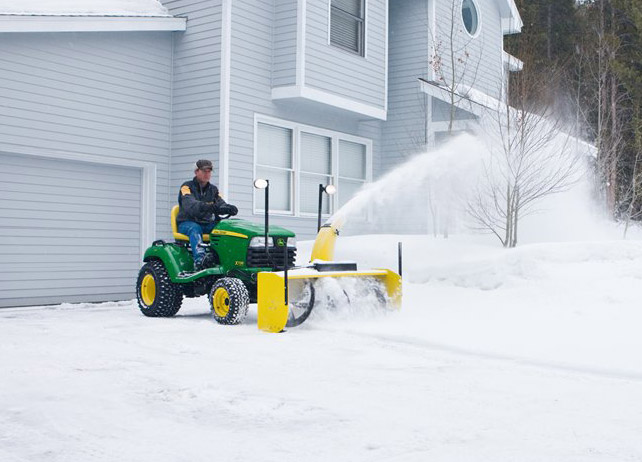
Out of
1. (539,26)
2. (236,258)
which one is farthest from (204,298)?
(539,26)

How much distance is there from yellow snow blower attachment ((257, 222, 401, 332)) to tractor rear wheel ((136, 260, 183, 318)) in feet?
5.21

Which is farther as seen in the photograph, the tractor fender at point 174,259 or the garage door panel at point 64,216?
the garage door panel at point 64,216

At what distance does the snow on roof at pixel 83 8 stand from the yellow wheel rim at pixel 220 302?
5.51 m

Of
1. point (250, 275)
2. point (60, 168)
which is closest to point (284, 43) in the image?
point (60, 168)

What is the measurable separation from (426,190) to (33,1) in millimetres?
8676

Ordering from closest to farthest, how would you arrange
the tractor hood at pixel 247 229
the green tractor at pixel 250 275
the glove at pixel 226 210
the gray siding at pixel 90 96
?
the green tractor at pixel 250 275
the tractor hood at pixel 247 229
the glove at pixel 226 210
the gray siding at pixel 90 96

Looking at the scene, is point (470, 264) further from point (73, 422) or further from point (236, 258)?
point (73, 422)

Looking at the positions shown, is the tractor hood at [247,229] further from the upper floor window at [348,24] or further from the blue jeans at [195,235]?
the upper floor window at [348,24]

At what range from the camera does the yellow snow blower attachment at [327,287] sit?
8820 millimetres

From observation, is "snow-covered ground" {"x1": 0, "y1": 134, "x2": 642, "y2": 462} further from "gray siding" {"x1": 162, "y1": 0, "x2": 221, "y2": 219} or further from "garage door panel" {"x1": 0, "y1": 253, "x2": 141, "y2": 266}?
"gray siding" {"x1": 162, "y1": 0, "x2": 221, "y2": 219}

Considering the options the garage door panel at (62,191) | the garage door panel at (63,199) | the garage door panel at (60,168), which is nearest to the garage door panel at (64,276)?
the garage door panel at (63,199)

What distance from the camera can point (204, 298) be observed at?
44.8ft

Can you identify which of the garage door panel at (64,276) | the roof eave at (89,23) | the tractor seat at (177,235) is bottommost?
the garage door panel at (64,276)

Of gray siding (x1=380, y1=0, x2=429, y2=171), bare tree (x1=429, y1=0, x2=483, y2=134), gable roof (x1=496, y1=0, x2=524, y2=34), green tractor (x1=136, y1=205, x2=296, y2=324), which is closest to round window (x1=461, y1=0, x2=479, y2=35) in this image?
bare tree (x1=429, y1=0, x2=483, y2=134)
